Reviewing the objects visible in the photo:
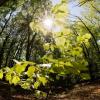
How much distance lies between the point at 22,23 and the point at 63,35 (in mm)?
41800

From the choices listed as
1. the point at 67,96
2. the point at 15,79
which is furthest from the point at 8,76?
the point at 67,96

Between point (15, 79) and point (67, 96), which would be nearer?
point (15, 79)

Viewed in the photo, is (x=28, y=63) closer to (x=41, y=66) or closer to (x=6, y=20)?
(x=41, y=66)

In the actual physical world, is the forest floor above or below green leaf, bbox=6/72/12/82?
below

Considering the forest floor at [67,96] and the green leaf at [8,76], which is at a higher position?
the green leaf at [8,76]

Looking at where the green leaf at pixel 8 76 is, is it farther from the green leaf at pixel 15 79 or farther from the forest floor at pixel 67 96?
the forest floor at pixel 67 96

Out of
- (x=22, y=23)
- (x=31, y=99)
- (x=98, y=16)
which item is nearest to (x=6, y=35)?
(x=22, y=23)

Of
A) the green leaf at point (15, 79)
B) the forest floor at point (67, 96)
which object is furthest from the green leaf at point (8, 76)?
the forest floor at point (67, 96)

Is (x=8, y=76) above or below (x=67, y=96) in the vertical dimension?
above

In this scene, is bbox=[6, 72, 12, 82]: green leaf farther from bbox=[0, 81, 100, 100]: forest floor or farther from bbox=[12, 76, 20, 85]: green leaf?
bbox=[0, 81, 100, 100]: forest floor

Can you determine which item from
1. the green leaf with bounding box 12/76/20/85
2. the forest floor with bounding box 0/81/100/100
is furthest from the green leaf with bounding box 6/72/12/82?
the forest floor with bounding box 0/81/100/100

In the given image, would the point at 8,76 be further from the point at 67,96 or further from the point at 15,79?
the point at 67,96

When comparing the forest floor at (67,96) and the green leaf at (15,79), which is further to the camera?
the forest floor at (67,96)

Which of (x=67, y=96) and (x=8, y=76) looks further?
(x=67, y=96)
